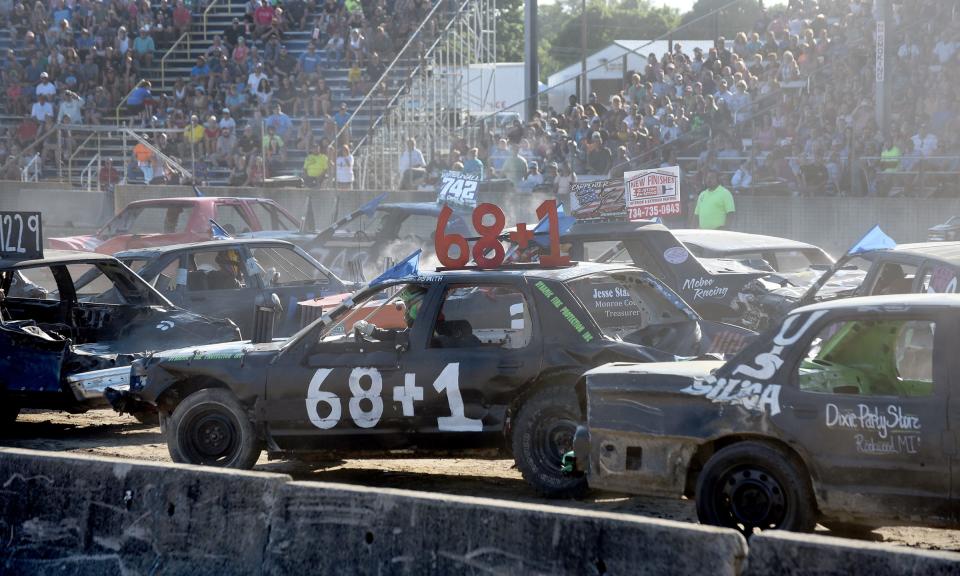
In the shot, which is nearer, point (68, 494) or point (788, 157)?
point (68, 494)

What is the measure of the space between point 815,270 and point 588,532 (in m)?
9.12

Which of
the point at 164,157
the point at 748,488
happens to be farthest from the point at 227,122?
the point at 748,488

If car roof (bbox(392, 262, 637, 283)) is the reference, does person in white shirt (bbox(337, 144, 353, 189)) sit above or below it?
above

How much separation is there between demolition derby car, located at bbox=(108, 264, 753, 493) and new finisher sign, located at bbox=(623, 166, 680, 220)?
16.5 feet

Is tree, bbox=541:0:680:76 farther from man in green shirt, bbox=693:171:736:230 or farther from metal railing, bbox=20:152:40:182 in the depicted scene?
man in green shirt, bbox=693:171:736:230

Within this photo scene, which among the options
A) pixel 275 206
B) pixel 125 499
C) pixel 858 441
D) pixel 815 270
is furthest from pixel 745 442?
pixel 275 206

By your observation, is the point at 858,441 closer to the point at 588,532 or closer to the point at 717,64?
the point at 588,532

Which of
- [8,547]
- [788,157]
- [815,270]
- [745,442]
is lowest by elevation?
[8,547]

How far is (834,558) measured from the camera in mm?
4148

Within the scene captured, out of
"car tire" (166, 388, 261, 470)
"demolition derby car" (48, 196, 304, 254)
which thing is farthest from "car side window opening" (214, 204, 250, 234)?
"car tire" (166, 388, 261, 470)

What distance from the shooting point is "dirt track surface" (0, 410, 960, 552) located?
755cm

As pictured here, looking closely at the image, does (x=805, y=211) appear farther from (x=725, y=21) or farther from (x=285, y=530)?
(x=725, y=21)

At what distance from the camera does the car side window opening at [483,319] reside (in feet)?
27.0

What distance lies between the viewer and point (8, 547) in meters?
6.04
